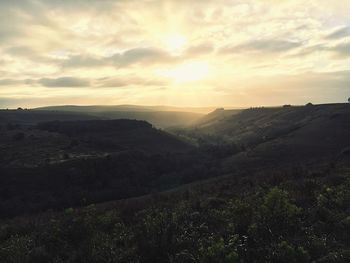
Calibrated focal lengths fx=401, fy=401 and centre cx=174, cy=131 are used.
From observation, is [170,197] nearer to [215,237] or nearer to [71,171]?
[215,237]

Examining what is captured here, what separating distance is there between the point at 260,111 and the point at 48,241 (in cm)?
18791

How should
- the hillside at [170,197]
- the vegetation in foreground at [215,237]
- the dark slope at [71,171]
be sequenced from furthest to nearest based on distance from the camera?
the dark slope at [71,171]
the hillside at [170,197]
the vegetation in foreground at [215,237]

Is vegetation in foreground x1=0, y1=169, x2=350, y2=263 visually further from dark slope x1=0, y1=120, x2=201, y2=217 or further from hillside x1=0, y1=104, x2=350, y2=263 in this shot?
dark slope x1=0, y1=120, x2=201, y2=217

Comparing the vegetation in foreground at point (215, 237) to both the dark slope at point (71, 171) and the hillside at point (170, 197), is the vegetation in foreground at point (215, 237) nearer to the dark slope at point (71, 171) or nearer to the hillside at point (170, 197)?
the hillside at point (170, 197)

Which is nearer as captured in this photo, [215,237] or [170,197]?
[215,237]

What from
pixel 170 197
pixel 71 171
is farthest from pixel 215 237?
pixel 71 171

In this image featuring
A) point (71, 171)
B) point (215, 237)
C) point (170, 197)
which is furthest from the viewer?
point (71, 171)

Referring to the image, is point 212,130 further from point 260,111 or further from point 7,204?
point 7,204

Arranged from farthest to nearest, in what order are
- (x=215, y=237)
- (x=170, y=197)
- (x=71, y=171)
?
(x=71, y=171)
(x=170, y=197)
(x=215, y=237)

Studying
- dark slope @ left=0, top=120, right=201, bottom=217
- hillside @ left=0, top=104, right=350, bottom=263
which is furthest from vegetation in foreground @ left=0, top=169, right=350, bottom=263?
dark slope @ left=0, top=120, right=201, bottom=217

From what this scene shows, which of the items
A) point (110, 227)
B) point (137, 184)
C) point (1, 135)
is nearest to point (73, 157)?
point (137, 184)

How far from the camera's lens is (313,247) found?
1266 cm

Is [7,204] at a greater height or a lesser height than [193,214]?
lesser

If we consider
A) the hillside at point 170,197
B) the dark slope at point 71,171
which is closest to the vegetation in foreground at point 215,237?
the hillside at point 170,197
